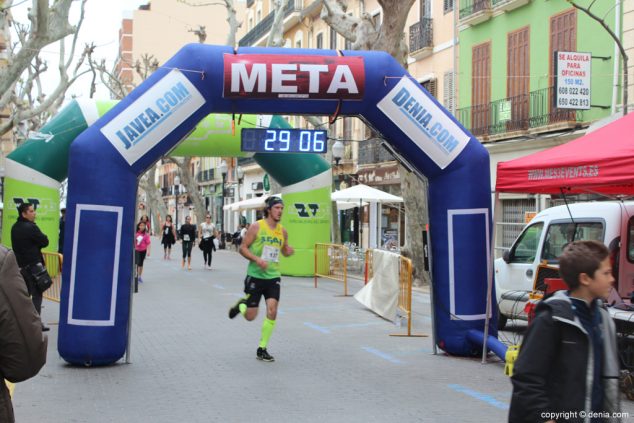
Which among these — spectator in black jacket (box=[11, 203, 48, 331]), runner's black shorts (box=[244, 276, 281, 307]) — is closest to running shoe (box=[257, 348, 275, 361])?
runner's black shorts (box=[244, 276, 281, 307])

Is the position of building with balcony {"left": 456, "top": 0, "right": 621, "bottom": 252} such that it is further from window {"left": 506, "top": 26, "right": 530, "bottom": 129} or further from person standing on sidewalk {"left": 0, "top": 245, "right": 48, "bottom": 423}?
person standing on sidewalk {"left": 0, "top": 245, "right": 48, "bottom": 423}

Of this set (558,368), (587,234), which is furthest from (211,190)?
(558,368)

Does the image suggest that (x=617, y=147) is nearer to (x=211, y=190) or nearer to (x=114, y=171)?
(x=114, y=171)

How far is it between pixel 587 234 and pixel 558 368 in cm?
817

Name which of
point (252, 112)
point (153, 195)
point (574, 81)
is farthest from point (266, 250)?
point (153, 195)

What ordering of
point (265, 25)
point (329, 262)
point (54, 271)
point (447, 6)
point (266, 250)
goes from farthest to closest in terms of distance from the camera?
1. point (265, 25)
2. point (447, 6)
3. point (329, 262)
4. point (54, 271)
5. point (266, 250)

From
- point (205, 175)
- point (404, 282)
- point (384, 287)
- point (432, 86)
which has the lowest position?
point (384, 287)

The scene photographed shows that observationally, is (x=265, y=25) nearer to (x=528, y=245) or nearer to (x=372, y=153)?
(x=372, y=153)

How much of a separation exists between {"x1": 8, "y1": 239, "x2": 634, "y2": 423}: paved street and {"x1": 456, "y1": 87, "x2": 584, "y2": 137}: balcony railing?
10117 millimetres

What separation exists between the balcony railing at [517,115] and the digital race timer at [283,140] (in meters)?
11.5

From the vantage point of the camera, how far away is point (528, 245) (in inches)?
512

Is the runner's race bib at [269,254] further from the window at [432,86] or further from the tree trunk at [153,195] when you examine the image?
the tree trunk at [153,195]

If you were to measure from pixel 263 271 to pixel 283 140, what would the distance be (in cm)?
241

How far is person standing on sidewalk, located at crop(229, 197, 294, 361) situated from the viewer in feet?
32.3
